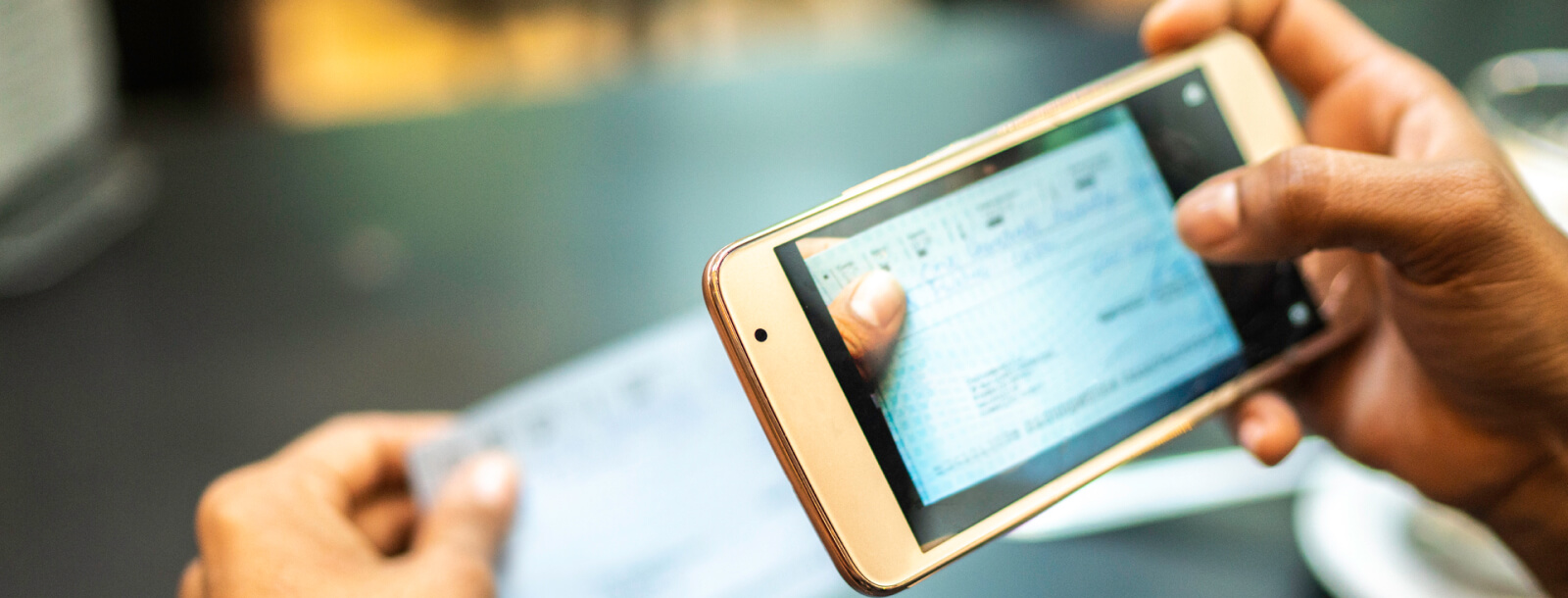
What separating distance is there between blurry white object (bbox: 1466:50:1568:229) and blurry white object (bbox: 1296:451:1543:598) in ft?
0.79

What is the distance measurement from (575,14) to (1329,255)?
1417 millimetres

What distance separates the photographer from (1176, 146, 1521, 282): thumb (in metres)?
0.33

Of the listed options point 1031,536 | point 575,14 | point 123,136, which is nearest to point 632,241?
point 1031,536

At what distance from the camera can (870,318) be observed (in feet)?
1.11

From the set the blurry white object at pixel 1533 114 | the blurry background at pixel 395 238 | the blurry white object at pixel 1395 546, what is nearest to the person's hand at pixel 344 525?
the blurry background at pixel 395 238

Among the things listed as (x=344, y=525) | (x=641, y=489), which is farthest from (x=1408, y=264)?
(x=344, y=525)

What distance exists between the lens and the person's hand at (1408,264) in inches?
12.9

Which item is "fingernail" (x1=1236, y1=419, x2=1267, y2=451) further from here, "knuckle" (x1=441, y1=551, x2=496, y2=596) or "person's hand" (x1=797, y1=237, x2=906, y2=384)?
"knuckle" (x1=441, y1=551, x2=496, y2=596)

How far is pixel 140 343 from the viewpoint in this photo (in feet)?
1.94

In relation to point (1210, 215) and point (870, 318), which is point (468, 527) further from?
point (1210, 215)

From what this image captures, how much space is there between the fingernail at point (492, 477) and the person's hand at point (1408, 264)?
0.32 meters

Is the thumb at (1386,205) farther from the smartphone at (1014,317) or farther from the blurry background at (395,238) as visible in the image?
the blurry background at (395,238)

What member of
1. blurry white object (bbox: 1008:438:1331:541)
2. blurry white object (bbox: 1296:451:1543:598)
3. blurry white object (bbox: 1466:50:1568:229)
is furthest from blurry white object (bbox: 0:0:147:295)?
blurry white object (bbox: 1466:50:1568:229)

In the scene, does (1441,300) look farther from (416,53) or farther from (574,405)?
(416,53)
